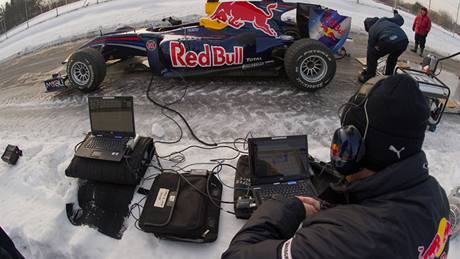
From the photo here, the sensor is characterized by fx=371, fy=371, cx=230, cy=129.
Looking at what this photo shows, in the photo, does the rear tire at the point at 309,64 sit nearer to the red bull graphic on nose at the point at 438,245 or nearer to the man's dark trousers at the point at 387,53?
the man's dark trousers at the point at 387,53

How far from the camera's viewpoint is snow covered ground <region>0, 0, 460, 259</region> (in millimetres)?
3146

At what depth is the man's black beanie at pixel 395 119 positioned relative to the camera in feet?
4.77

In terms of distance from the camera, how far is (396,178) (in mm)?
1450

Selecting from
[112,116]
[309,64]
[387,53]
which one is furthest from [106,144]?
[387,53]

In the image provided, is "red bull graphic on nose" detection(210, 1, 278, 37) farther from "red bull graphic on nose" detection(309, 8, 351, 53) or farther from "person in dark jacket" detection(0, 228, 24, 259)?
"person in dark jacket" detection(0, 228, 24, 259)

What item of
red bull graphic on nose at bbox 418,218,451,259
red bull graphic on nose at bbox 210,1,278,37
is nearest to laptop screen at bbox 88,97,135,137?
red bull graphic on nose at bbox 210,1,278,37

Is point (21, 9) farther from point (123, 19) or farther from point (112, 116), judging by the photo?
point (112, 116)

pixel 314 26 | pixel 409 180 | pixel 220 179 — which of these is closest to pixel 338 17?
pixel 314 26

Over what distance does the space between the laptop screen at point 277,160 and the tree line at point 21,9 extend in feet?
65.5

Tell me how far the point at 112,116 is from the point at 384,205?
9.82ft

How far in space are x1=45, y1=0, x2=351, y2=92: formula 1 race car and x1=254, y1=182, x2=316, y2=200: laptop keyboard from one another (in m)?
2.52

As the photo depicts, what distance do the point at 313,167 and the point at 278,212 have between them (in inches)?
77.9

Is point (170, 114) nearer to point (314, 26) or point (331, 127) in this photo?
point (331, 127)

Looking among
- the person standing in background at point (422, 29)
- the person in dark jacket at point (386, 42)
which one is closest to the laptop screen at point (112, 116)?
the person in dark jacket at point (386, 42)
